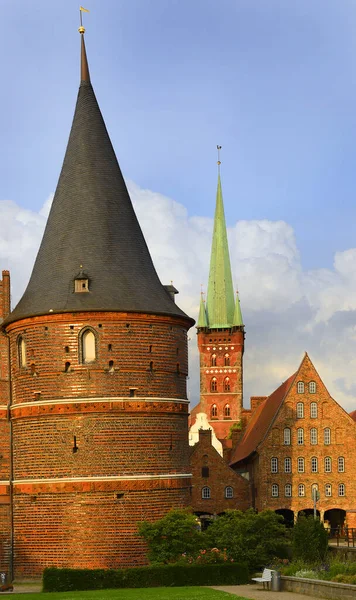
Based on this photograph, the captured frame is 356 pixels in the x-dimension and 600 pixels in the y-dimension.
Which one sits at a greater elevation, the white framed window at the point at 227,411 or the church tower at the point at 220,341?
the church tower at the point at 220,341

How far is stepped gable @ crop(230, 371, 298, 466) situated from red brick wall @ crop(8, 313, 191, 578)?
24.8m

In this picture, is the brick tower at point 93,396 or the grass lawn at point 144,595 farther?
the brick tower at point 93,396

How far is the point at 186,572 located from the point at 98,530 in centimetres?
487

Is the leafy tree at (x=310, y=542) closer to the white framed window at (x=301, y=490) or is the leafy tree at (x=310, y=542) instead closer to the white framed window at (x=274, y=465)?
the white framed window at (x=274, y=465)

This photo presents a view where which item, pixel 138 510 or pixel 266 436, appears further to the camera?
pixel 266 436

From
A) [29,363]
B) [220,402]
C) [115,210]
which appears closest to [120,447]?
[29,363]

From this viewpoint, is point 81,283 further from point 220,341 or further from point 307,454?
point 220,341

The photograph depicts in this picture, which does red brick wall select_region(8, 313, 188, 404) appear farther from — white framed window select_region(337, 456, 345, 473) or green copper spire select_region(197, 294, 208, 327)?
green copper spire select_region(197, 294, 208, 327)

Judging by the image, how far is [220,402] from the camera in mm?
115188

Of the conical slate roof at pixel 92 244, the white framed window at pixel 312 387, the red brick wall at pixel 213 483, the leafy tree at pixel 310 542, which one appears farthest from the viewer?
the white framed window at pixel 312 387

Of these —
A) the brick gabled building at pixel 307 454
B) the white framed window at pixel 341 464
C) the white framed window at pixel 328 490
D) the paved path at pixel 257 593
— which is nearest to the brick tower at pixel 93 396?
the paved path at pixel 257 593

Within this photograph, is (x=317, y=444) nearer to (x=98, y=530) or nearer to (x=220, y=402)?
(x=98, y=530)

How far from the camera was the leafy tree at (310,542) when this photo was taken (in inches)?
1367

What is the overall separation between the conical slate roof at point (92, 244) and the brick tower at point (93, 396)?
5cm
